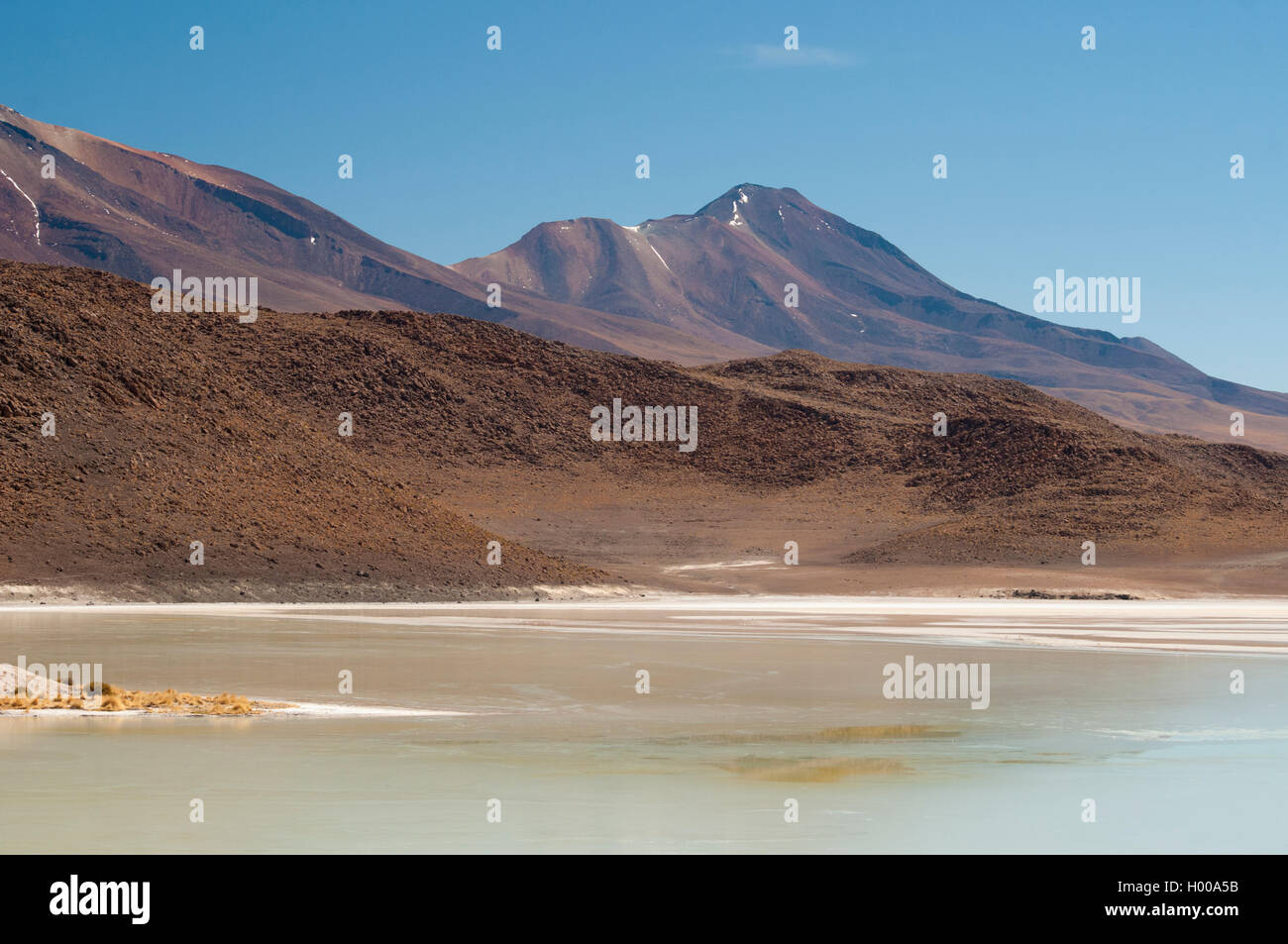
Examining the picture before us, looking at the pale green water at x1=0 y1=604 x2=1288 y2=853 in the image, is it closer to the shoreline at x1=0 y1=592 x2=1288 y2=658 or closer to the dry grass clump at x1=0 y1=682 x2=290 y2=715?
the dry grass clump at x1=0 y1=682 x2=290 y2=715

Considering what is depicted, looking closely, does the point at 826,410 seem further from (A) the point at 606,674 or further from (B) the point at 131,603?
(A) the point at 606,674

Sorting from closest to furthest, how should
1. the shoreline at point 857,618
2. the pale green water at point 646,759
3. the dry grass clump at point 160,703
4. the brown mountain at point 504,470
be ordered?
the pale green water at point 646,759 < the dry grass clump at point 160,703 < the shoreline at point 857,618 < the brown mountain at point 504,470

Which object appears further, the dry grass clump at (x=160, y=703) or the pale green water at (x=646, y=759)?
the dry grass clump at (x=160, y=703)

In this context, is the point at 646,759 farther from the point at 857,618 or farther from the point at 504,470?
the point at 504,470

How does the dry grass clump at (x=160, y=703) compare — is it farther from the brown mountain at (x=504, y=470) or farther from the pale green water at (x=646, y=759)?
the brown mountain at (x=504, y=470)

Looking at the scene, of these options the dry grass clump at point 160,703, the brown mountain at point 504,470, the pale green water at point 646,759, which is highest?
the brown mountain at point 504,470

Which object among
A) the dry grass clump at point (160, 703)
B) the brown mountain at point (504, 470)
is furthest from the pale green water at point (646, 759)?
the brown mountain at point (504, 470)

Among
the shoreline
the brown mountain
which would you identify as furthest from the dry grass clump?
the brown mountain

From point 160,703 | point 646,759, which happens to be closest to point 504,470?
point 160,703
